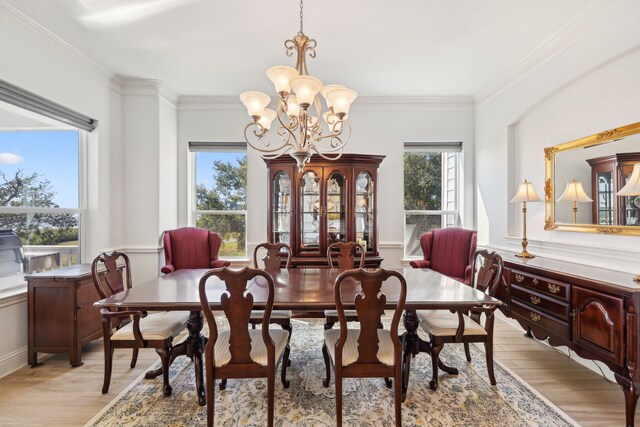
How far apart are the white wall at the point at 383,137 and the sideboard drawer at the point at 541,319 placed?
1709 mm

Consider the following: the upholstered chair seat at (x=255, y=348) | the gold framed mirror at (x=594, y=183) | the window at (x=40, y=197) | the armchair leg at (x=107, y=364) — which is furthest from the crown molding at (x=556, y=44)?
the window at (x=40, y=197)

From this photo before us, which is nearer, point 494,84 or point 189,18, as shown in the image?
point 189,18

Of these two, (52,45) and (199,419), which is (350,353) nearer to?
(199,419)

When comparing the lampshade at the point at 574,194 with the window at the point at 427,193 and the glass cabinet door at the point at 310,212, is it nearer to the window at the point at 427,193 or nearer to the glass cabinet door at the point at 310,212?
the window at the point at 427,193

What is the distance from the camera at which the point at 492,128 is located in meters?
3.80

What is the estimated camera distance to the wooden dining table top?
70.6 inches

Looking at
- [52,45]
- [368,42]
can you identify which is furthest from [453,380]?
[52,45]

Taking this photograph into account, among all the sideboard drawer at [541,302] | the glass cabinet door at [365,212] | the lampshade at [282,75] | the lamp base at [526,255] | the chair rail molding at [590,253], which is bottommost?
the sideboard drawer at [541,302]

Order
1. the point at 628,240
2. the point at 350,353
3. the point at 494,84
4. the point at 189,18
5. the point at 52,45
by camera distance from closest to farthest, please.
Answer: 1. the point at 350,353
2. the point at 628,240
3. the point at 189,18
4. the point at 52,45
5. the point at 494,84

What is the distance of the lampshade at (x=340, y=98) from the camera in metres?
2.00

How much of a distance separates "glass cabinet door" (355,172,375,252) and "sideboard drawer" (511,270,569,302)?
1644 millimetres

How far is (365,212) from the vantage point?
396cm

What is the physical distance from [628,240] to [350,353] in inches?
84.9

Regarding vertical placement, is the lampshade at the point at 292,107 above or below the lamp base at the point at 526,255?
above
